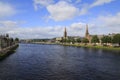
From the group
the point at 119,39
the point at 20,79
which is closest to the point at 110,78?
the point at 20,79

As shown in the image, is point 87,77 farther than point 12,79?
Yes

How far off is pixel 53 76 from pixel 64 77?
2.26 meters

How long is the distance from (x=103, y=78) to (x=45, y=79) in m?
10.9

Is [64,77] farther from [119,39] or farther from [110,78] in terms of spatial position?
[119,39]

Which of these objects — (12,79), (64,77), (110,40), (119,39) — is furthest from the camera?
(110,40)

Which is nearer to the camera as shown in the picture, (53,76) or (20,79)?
(20,79)

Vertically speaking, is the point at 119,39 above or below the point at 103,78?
above

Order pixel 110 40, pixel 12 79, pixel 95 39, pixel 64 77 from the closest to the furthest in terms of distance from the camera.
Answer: pixel 12 79 < pixel 64 77 < pixel 110 40 < pixel 95 39

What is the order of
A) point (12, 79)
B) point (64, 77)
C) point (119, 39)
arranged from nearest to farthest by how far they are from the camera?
point (12, 79)
point (64, 77)
point (119, 39)

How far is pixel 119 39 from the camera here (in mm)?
147250

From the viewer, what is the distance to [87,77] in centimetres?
3662

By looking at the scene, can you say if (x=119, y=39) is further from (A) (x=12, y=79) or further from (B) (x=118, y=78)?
(A) (x=12, y=79)

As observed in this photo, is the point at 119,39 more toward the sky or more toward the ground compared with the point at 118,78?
more toward the sky

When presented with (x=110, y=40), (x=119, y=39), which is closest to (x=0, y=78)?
(x=119, y=39)
